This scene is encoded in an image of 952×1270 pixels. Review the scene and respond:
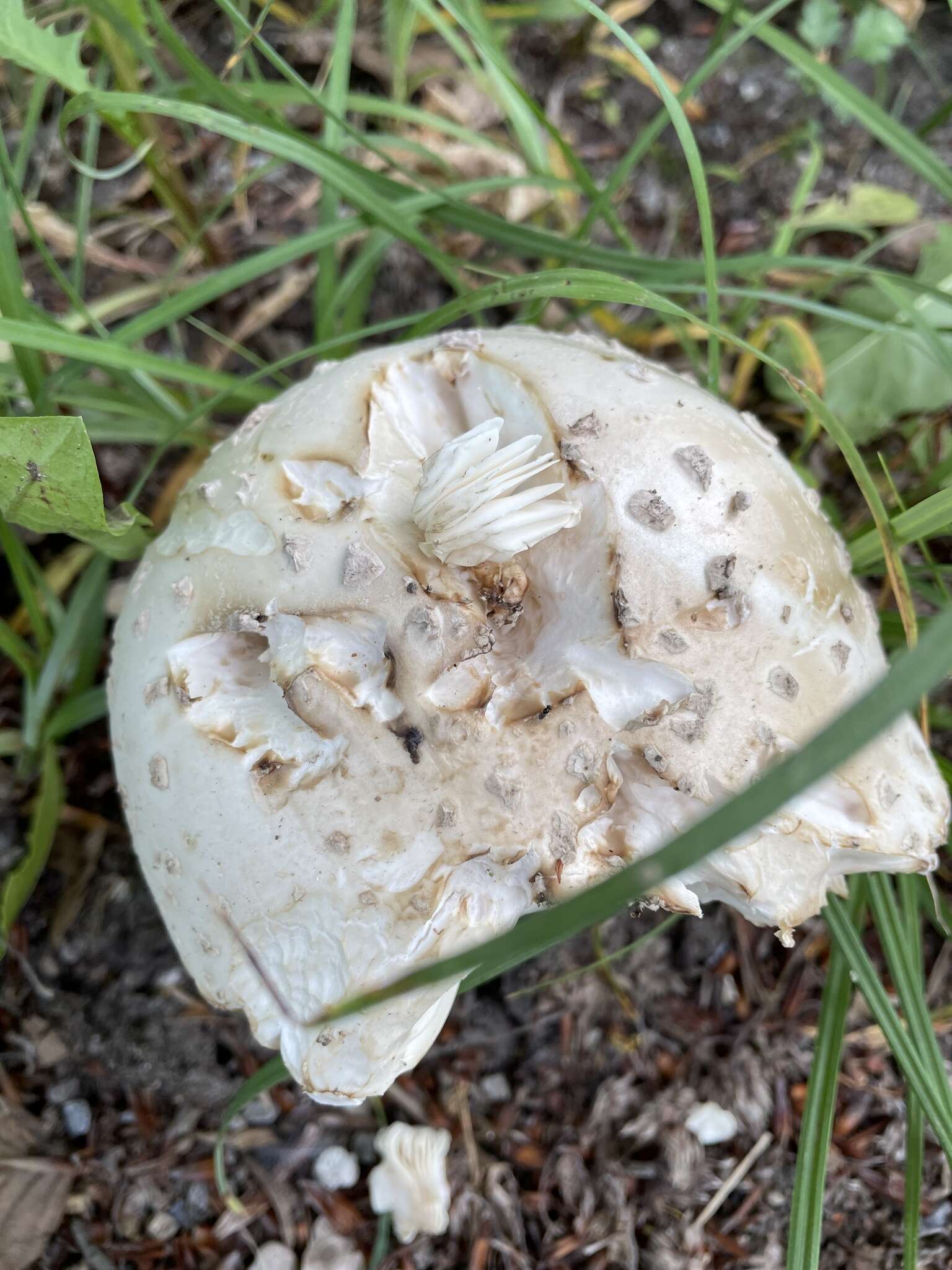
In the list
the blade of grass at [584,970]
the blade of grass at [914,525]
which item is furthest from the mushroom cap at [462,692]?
the blade of grass at [914,525]

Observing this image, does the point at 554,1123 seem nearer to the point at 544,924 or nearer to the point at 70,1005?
the point at 70,1005

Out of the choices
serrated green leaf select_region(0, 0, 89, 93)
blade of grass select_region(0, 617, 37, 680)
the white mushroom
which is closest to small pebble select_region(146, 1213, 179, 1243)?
the white mushroom

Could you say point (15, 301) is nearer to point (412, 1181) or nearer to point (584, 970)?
point (584, 970)

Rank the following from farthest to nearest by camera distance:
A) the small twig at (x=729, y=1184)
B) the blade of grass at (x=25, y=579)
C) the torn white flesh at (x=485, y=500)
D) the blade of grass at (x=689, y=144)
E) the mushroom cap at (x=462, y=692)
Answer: the small twig at (x=729, y=1184) < the blade of grass at (x=25, y=579) < the blade of grass at (x=689, y=144) < the mushroom cap at (x=462, y=692) < the torn white flesh at (x=485, y=500)

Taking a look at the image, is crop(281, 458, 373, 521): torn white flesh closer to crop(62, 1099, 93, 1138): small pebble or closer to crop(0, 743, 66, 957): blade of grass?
crop(0, 743, 66, 957): blade of grass

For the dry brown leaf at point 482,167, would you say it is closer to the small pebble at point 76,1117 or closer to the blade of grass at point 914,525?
the blade of grass at point 914,525

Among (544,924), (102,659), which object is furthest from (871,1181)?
(102,659)

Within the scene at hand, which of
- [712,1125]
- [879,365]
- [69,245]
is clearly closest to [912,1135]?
[712,1125]

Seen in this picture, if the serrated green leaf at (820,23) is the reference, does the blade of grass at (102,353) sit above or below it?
below
